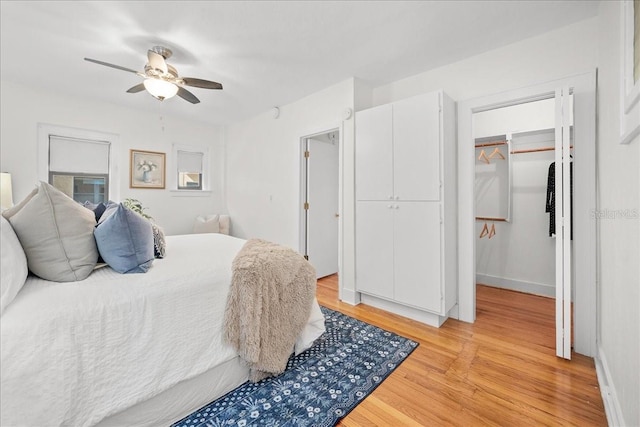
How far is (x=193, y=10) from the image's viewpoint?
6.58ft

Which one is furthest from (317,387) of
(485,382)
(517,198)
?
(517,198)

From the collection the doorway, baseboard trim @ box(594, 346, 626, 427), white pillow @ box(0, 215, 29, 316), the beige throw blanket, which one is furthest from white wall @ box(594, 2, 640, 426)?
the doorway

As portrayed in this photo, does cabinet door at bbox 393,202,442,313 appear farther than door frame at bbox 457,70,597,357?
Yes

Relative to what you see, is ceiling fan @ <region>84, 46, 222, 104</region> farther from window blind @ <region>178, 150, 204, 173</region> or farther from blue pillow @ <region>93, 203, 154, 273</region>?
window blind @ <region>178, 150, 204, 173</region>

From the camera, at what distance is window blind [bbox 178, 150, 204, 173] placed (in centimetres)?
479

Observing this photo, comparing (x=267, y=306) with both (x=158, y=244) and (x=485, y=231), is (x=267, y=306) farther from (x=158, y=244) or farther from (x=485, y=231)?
(x=485, y=231)

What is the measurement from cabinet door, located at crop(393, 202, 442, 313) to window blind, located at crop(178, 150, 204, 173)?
3836 millimetres

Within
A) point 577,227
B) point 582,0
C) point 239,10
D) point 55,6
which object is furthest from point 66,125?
point 577,227

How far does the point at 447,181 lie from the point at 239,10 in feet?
7.20

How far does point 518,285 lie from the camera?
137 inches

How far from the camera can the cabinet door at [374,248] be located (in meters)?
2.79

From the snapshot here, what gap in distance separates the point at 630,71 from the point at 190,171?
5236 mm

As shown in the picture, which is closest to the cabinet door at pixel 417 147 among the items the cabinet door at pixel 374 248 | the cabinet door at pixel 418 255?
the cabinet door at pixel 418 255

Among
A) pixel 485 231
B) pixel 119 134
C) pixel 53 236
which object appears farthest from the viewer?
pixel 119 134
